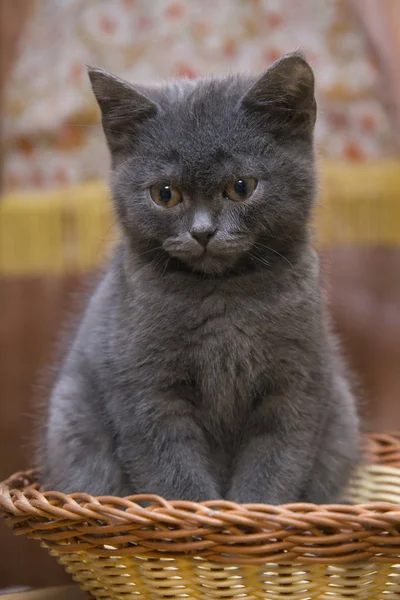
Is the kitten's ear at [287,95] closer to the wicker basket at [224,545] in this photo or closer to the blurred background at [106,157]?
the wicker basket at [224,545]

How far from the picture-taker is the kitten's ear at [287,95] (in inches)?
37.7

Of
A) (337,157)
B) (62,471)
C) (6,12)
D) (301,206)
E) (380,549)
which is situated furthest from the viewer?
(337,157)

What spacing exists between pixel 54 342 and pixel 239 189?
3.39 ft

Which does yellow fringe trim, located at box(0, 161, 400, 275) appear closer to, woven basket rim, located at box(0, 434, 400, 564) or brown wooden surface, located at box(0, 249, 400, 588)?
brown wooden surface, located at box(0, 249, 400, 588)

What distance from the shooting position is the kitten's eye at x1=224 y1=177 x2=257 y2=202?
97 centimetres

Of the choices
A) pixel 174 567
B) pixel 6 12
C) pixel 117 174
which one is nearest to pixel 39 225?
pixel 6 12

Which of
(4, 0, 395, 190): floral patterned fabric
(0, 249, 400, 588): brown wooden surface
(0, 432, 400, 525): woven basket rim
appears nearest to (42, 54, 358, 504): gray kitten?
(0, 432, 400, 525): woven basket rim

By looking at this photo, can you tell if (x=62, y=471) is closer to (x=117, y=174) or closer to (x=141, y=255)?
(x=141, y=255)

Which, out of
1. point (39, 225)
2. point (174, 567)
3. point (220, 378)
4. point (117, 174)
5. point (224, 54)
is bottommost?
point (174, 567)

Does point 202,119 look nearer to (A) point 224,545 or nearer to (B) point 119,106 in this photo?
(B) point 119,106

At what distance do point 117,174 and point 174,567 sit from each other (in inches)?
20.9

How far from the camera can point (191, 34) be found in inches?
84.3

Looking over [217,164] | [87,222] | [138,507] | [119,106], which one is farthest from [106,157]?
[138,507]

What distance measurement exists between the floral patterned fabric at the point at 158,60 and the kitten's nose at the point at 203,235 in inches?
46.9
